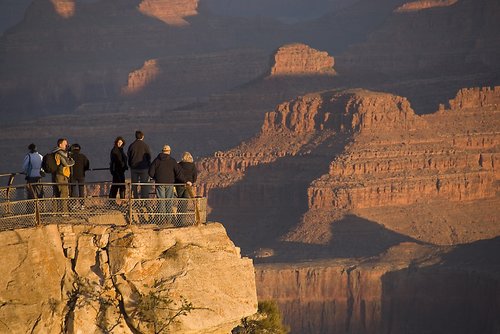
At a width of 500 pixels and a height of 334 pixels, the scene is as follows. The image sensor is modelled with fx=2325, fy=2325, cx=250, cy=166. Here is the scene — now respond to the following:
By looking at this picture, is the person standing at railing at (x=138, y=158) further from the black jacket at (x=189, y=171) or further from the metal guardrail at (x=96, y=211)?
the metal guardrail at (x=96, y=211)

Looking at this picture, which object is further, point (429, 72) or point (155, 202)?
point (429, 72)

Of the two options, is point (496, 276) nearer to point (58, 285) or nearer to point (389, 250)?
point (389, 250)

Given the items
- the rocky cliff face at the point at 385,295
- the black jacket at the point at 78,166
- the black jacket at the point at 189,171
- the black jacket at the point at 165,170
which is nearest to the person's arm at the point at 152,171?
the black jacket at the point at 165,170

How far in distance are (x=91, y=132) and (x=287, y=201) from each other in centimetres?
3544

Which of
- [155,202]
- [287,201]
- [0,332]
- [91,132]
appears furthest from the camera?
[91,132]

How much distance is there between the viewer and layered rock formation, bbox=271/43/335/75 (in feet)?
512

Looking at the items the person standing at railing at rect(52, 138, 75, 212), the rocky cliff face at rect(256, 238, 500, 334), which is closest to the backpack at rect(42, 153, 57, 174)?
the person standing at railing at rect(52, 138, 75, 212)

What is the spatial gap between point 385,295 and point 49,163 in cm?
7438

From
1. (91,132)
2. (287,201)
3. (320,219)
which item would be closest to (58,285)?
(320,219)

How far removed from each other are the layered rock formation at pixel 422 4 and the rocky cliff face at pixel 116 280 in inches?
6387

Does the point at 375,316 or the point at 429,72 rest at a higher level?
the point at 429,72

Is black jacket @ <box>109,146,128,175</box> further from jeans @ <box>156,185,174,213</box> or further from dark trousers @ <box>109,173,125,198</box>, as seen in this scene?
jeans @ <box>156,185,174,213</box>

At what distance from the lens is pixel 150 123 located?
158500 millimetres

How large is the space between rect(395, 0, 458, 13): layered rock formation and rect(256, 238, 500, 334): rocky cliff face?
8627cm
